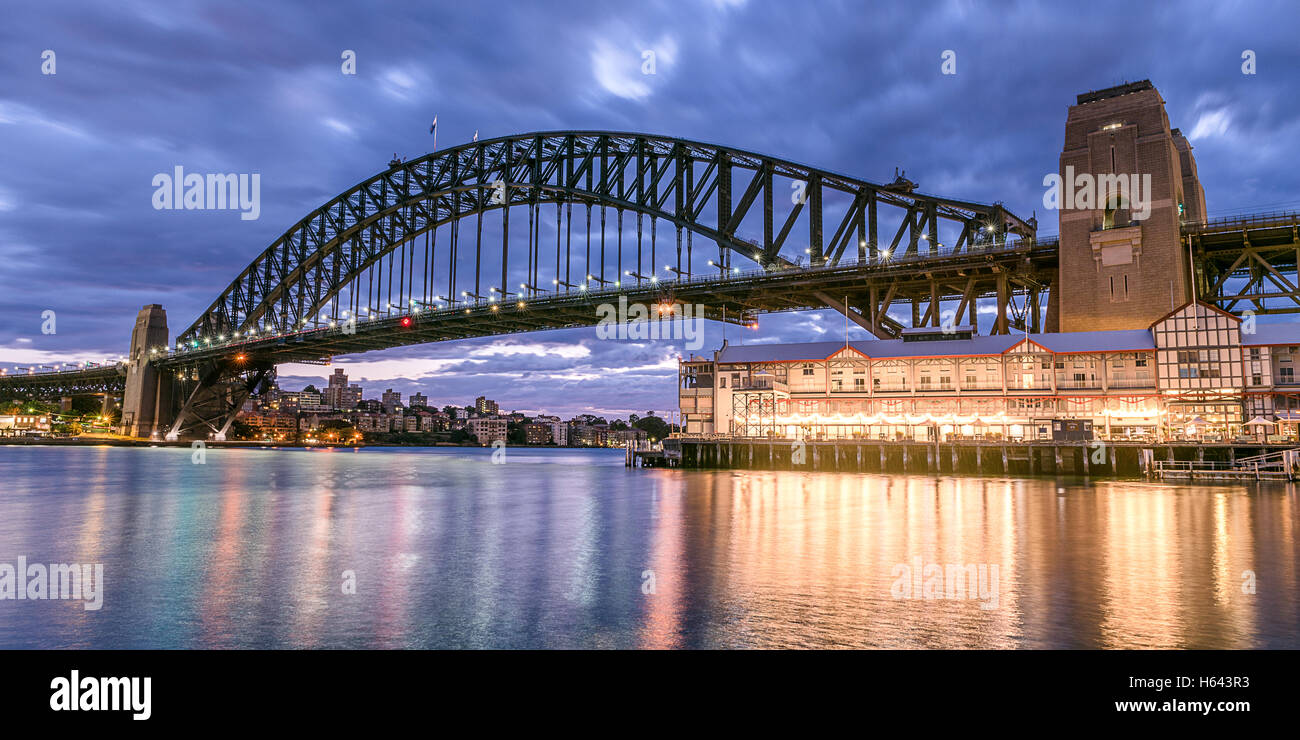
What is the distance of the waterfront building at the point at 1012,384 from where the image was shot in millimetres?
52094

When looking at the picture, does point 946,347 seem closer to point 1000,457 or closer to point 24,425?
point 1000,457

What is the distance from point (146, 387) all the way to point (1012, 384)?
122m

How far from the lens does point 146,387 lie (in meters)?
119

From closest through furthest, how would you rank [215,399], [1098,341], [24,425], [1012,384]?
1. [1098,341]
2. [1012,384]
3. [215,399]
4. [24,425]

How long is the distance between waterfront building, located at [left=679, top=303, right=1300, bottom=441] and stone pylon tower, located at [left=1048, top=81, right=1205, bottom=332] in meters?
2.64

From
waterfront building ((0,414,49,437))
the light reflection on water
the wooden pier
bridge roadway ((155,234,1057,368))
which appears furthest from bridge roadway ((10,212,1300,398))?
waterfront building ((0,414,49,437))

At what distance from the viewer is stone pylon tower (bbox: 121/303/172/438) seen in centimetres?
11919

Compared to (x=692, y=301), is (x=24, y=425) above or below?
below

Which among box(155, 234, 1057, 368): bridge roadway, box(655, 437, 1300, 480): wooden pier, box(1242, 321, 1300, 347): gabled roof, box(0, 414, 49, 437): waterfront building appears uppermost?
box(155, 234, 1057, 368): bridge roadway

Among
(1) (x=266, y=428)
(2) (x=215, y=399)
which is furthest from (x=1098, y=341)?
(1) (x=266, y=428)

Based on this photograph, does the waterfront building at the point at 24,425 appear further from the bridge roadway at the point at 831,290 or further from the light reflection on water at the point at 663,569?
the light reflection on water at the point at 663,569

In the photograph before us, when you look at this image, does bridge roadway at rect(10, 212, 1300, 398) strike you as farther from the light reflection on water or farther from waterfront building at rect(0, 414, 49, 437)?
waterfront building at rect(0, 414, 49, 437)

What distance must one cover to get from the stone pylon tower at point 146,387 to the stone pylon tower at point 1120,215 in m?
125
